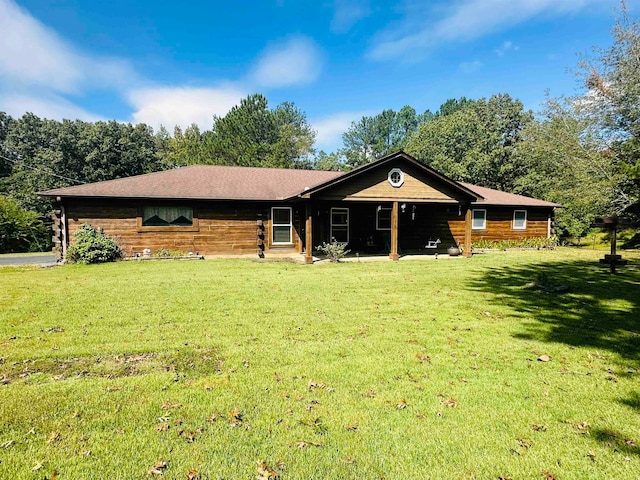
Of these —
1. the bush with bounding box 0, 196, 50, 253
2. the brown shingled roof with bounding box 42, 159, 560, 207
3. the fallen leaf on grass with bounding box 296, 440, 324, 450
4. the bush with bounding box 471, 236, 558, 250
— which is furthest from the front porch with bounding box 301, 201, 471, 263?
the bush with bounding box 0, 196, 50, 253

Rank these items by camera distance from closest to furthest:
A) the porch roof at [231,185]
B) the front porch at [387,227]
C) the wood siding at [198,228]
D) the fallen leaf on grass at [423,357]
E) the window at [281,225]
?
1. the fallen leaf on grass at [423,357]
2. the porch roof at [231,185]
3. the wood siding at [198,228]
4. the window at [281,225]
5. the front porch at [387,227]

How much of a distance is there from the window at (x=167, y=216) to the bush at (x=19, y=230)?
12610mm

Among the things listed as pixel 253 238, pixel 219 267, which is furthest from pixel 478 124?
pixel 219 267

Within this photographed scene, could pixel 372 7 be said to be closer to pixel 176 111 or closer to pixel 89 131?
pixel 89 131

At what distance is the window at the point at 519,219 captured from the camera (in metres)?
20.1

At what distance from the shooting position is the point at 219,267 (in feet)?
38.8

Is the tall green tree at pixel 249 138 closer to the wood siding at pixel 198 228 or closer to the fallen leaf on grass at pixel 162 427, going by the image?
the wood siding at pixel 198 228

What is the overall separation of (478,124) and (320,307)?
35.3m

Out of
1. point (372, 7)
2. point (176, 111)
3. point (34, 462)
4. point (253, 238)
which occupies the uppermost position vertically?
point (176, 111)

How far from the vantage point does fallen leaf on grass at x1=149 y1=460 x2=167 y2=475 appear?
2359 millimetres

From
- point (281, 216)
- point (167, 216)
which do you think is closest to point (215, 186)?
point (167, 216)

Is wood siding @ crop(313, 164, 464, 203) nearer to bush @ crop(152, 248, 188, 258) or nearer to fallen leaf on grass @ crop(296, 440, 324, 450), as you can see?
bush @ crop(152, 248, 188, 258)

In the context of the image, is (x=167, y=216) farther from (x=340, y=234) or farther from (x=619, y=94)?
(x=619, y=94)

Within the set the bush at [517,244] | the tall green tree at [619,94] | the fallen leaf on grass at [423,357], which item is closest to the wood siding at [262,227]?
the bush at [517,244]
